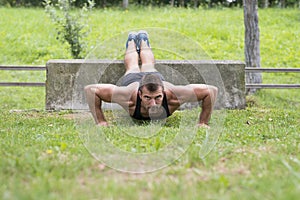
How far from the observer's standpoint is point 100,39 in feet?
54.1

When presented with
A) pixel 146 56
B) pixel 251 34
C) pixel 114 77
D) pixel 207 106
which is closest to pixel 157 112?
pixel 207 106

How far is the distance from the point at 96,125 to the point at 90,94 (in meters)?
0.66

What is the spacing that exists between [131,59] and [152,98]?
6.60 feet

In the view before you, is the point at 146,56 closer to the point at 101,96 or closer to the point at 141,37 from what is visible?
the point at 141,37

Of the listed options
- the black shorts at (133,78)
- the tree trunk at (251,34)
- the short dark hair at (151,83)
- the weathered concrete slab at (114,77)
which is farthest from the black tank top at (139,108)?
the tree trunk at (251,34)

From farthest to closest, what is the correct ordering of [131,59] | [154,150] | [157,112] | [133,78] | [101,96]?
1. [131,59]
2. [133,78]
3. [101,96]
4. [157,112]
5. [154,150]

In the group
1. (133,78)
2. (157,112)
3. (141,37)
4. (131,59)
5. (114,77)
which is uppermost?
(141,37)

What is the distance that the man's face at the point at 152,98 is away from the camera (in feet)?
21.1

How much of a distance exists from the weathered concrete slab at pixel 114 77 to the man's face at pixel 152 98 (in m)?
2.01

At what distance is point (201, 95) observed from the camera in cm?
687

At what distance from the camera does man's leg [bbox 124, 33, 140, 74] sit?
8156 mm

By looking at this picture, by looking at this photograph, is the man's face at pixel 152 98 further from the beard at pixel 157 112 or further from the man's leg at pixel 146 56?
the man's leg at pixel 146 56

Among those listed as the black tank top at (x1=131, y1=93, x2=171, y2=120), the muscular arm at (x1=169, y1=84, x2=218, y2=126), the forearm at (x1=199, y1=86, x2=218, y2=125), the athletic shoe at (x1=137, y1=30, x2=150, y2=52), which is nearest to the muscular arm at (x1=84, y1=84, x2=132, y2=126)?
the black tank top at (x1=131, y1=93, x2=171, y2=120)

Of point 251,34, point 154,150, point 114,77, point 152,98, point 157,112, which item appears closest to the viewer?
point 154,150
